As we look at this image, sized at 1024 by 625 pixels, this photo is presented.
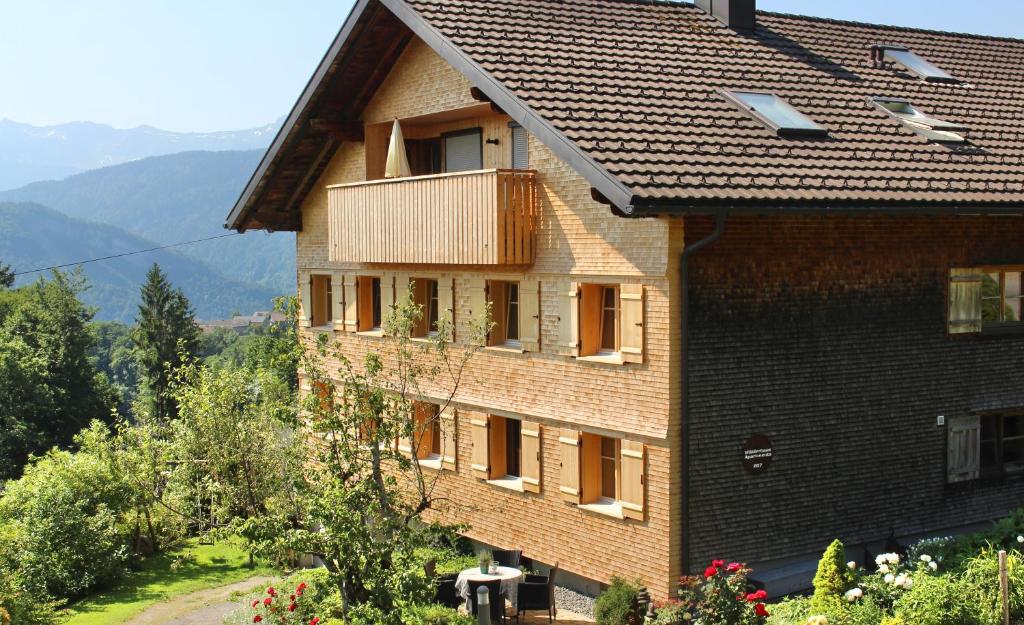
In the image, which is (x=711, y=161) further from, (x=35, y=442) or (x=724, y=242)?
(x=35, y=442)

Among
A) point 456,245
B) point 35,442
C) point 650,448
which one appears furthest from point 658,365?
point 35,442

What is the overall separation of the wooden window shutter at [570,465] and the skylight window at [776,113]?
5.02m

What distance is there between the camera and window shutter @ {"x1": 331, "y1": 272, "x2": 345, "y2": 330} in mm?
22578

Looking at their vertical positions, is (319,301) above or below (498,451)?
above

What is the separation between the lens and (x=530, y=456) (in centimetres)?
1778

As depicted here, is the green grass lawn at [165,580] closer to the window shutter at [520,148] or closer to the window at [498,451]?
the window at [498,451]

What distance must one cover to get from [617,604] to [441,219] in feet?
20.5

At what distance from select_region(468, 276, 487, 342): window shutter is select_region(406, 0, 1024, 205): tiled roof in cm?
357

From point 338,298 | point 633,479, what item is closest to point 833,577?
point 633,479

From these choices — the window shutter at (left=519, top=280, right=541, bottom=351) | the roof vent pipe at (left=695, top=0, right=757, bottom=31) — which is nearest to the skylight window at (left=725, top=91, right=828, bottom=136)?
the roof vent pipe at (left=695, top=0, right=757, bottom=31)

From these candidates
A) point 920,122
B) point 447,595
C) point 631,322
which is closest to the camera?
point 631,322

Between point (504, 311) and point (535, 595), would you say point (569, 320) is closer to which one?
point (504, 311)

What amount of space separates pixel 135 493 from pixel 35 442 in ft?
98.2

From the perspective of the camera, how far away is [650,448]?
1555 centimetres
